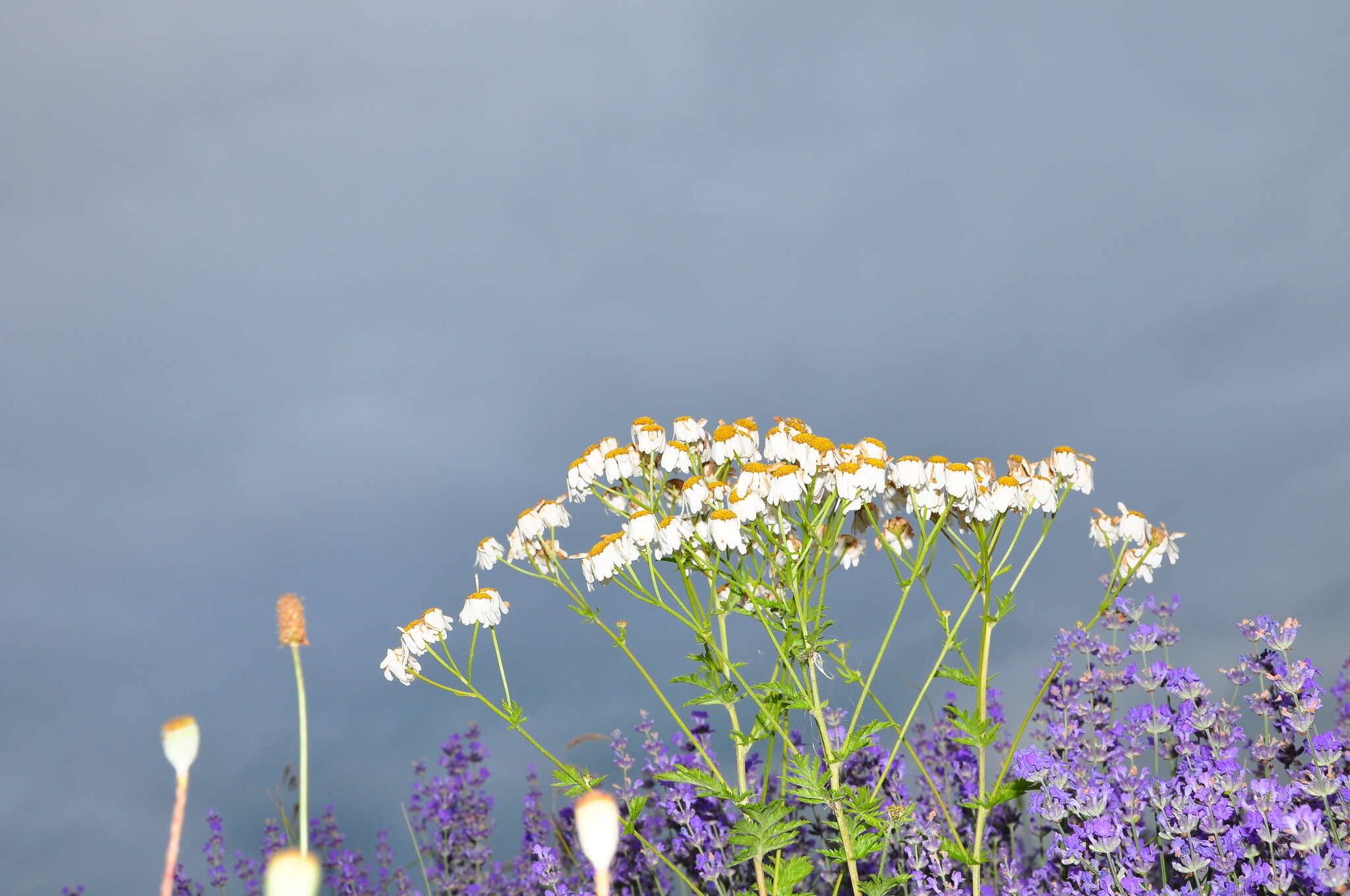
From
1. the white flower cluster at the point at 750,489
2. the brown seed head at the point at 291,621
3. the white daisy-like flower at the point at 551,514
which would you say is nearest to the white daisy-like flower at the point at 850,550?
the white flower cluster at the point at 750,489

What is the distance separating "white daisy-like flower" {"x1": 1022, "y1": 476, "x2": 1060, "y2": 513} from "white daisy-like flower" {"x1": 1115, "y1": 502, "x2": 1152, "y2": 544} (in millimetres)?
425

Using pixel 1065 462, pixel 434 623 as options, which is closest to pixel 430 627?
pixel 434 623

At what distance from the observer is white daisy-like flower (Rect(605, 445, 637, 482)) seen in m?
4.46

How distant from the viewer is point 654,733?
18.9 feet

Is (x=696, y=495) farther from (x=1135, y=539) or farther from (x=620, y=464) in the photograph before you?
(x=1135, y=539)

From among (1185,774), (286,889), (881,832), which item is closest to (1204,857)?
(1185,774)

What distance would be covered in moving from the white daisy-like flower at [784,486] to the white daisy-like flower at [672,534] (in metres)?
0.34

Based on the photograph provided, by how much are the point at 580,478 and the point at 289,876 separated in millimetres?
3893

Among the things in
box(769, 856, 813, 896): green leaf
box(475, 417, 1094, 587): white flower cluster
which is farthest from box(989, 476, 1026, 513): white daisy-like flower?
box(769, 856, 813, 896): green leaf

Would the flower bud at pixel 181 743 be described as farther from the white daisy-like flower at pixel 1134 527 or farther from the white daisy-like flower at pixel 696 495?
the white daisy-like flower at pixel 1134 527

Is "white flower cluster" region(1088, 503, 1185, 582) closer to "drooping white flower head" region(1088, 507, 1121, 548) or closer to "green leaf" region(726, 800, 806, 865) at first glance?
"drooping white flower head" region(1088, 507, 1121, 548)

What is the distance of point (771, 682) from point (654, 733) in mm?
1937

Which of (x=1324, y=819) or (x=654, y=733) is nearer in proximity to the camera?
(x=1324, y=819)

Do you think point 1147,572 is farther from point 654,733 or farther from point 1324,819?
point 654,733
